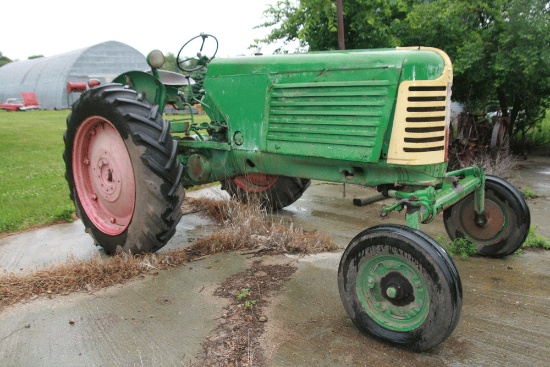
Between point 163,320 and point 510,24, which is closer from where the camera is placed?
point 163,320

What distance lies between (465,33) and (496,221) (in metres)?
5.92

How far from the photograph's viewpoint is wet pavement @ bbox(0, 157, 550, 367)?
7.95 feet

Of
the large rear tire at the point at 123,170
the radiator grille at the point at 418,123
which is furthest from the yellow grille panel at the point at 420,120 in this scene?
the large rear tire at the point at 123,170

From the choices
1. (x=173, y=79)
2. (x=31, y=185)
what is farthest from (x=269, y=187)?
(x=31, y=185)

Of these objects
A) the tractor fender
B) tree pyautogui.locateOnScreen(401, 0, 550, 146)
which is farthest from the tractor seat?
tree pyautogui.locateOnScreen(401, 0, 550, 146)

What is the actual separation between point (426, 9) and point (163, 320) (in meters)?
7.81

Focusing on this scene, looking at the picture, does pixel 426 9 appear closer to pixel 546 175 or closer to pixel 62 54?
pixel 546 175

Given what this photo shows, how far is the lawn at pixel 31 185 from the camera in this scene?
510 centimetres

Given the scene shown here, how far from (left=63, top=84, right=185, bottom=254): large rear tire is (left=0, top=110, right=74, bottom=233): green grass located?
1.14 metres

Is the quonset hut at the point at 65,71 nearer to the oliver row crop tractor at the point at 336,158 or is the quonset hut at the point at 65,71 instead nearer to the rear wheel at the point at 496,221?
the oliver row crop tractor at the point at 336,158

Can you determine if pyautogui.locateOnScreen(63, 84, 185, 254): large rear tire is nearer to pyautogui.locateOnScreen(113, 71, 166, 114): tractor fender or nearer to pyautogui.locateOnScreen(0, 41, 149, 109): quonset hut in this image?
pyautogui.locateOnScreen(113, 71, 166, 114): tractor fender

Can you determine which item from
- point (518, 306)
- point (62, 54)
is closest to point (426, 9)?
point (518, 306)

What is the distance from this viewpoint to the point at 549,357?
2387 mm

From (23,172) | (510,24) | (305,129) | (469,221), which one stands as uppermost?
(510,24)
